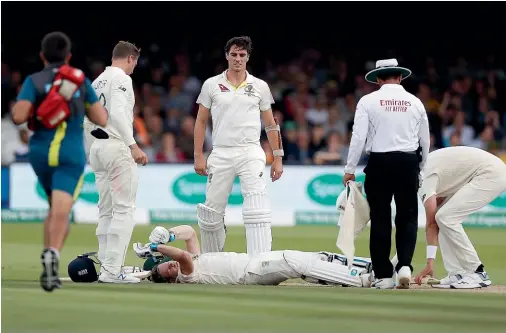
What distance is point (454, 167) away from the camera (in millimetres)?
11320

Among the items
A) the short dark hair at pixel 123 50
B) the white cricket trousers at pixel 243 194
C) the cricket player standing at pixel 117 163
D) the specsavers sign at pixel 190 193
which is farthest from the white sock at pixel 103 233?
the specsavers sign at pixel 190 193

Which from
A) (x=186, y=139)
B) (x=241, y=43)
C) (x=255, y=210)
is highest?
(x=241, y=43)

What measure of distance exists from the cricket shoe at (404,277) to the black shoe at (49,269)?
3459 mm

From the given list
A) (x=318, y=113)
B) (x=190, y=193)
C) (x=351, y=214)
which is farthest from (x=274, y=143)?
(x=318, y=113)

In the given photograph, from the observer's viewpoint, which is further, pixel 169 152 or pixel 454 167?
pixel 169 152

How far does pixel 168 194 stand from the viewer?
20828mm

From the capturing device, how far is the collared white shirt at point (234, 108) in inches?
449

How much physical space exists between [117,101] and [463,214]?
3.37 m

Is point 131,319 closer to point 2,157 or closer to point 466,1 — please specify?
point 2,157

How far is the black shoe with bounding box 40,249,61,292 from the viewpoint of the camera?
820 centimetres

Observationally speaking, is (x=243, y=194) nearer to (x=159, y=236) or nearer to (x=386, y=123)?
(x=159, y=236)

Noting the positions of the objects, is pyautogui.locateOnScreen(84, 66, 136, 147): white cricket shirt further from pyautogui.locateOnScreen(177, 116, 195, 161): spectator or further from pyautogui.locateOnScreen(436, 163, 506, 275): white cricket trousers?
pyautogui.locateOnScreen(177, 116, 195, 161): spectator

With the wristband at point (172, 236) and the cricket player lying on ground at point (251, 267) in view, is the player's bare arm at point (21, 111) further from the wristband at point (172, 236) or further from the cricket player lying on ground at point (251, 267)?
the wristband at point (172, 236)

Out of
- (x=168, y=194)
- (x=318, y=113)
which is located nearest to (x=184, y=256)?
(x=168, y=194)
